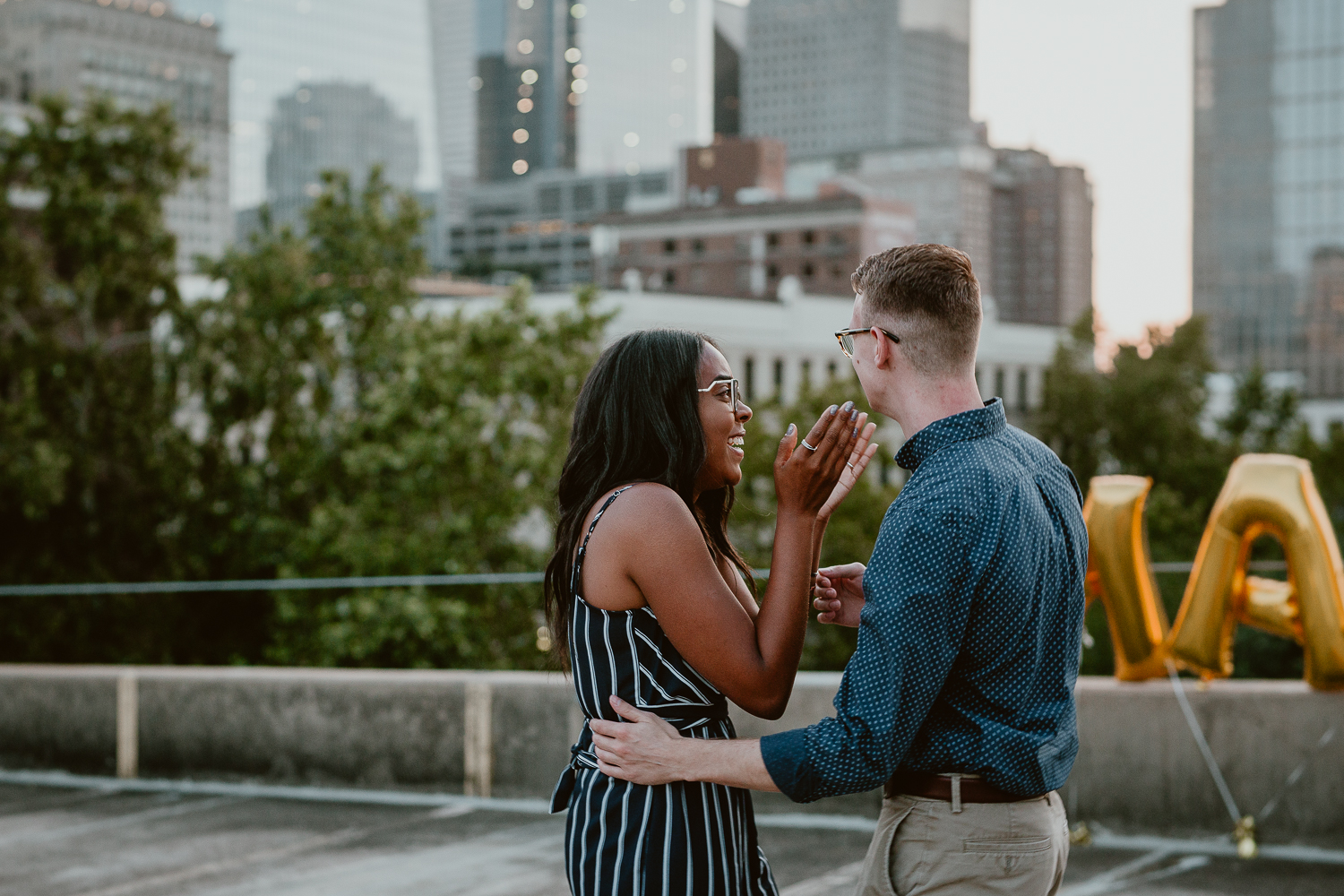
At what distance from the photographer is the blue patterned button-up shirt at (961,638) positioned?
95.4 inches

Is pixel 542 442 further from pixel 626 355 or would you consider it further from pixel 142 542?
pixel 626 355

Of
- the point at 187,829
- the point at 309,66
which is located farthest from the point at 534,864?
the point at 309,66

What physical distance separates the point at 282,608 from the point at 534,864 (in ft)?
53.5

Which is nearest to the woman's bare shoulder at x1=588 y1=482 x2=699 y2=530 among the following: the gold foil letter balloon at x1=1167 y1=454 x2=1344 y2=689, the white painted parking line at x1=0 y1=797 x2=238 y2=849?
the gold foil letter balloon at x1=1167 y1=454 x2=1344 y2=689

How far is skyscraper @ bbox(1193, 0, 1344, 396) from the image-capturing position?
154m

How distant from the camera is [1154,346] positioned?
75.9 metres

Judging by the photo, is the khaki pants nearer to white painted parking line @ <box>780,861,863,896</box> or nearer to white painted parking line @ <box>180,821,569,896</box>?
white painted parking line @ <box>780,861,863,896</box>

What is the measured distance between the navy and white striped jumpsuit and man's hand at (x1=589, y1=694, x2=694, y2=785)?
5 centimetres

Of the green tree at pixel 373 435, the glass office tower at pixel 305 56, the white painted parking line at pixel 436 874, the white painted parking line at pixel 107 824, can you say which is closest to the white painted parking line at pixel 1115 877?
the white painted parking line at pixel 436 874

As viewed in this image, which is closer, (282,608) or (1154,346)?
(282,608)

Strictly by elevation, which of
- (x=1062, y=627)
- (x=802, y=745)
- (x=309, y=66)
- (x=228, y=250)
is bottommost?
(x=802, y=745)

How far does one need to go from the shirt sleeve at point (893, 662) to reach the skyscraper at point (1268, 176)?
161149 millimetres

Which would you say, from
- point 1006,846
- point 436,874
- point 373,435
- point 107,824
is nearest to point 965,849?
point 1006,846

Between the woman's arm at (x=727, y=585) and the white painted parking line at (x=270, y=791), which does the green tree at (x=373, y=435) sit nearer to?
the white painted parking line at (x=270, y=791)
